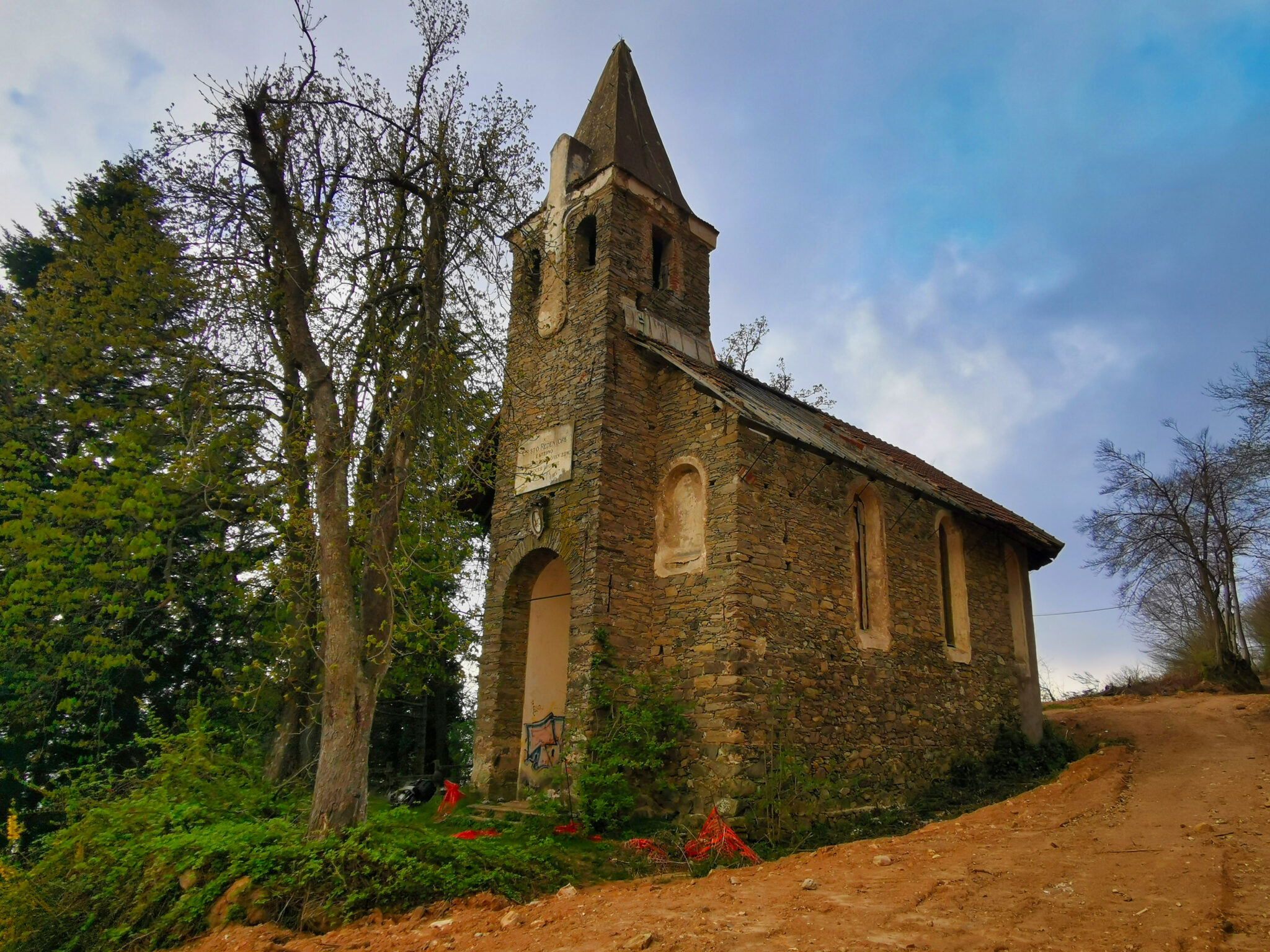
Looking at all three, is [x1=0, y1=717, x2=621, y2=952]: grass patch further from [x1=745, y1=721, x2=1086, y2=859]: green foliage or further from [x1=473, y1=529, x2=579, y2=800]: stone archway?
[x1=473, y1=529, x2=579, y2=800]: stone archway

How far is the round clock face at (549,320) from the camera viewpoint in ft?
42.9

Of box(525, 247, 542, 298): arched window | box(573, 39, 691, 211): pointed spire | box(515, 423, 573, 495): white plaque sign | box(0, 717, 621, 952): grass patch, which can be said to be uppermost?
box(573, 39, 691, 211): pointed spire

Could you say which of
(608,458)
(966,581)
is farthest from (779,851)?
(966,581)

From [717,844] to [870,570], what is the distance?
5559 mm

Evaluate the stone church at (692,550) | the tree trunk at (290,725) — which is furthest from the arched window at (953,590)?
the tree trunk at (290,725)

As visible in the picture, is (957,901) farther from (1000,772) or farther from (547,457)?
(1000,772)

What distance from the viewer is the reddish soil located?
505 centimetres

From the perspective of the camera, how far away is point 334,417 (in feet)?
27.7

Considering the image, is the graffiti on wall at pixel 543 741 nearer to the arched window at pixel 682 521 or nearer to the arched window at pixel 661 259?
the arched window at pixel 682 521

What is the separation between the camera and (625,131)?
14.7 metres

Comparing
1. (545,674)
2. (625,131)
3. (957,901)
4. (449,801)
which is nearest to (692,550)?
(545,674)

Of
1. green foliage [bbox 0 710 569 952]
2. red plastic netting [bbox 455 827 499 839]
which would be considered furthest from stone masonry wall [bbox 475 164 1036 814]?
green foliage [bbox 0 710 569 952]

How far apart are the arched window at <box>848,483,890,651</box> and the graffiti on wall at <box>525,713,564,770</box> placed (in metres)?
4.70

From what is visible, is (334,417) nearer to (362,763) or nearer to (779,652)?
(362,763)
